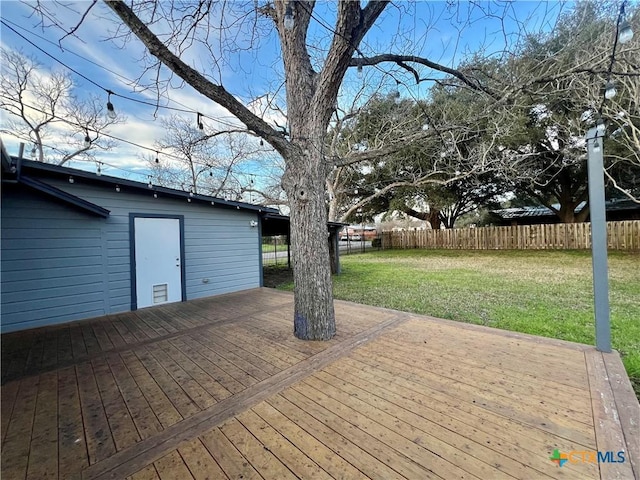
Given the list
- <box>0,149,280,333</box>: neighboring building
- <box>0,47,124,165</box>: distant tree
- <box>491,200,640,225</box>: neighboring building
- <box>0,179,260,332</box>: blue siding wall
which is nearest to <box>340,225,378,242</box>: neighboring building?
<box>491,200,640,225</box>: neighboring building

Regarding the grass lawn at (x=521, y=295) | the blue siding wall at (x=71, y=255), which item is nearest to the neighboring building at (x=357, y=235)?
the grass lawn at (x=521, y=295)

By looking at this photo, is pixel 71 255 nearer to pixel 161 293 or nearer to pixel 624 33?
pixel 161 293

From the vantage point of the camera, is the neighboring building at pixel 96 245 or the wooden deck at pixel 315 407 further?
the neighboring building at pixel 96 245

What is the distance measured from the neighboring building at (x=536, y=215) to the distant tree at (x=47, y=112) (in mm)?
22590

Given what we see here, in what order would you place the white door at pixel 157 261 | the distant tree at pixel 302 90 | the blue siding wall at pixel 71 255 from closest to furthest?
1. the distant tree at pixel 302 90
2. the blue siding wall at pixel 71 255
3. the white door at pixel 157 261

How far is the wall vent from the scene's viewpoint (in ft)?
17.0

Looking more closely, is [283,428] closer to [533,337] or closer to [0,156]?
[533,337]

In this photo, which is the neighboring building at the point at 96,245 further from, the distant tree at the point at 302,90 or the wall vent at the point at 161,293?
the distant tree at the point at 302,90

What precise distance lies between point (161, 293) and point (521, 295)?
6.95 metres

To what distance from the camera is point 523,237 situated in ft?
42.7

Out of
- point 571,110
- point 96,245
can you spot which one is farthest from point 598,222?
point 571,110

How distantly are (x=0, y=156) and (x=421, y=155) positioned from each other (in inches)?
525

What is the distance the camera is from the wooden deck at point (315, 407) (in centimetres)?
149

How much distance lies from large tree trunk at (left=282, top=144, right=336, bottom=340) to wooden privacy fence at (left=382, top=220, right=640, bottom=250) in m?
13.2
